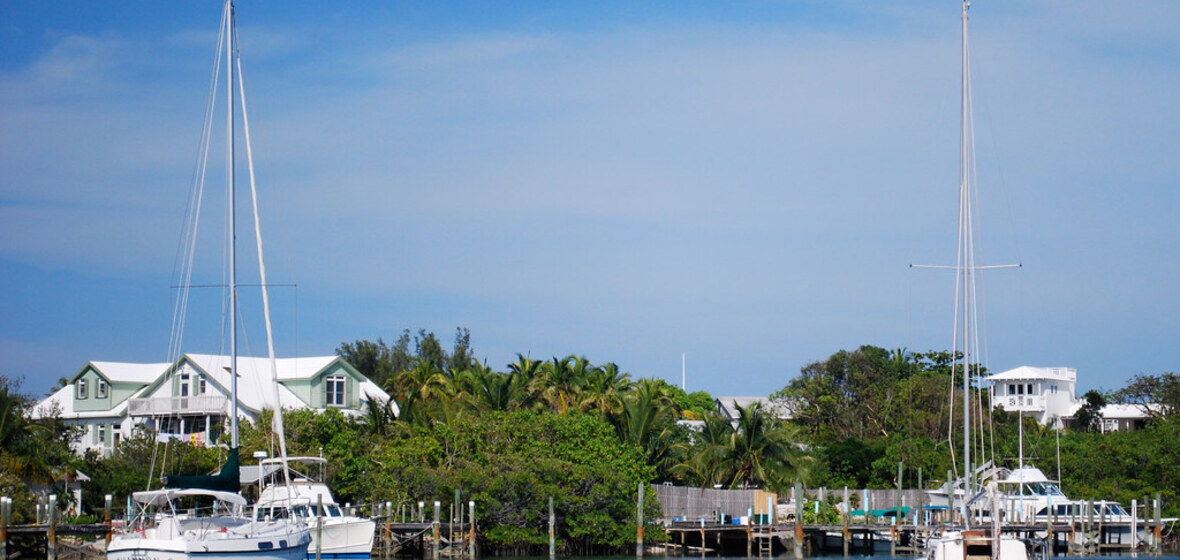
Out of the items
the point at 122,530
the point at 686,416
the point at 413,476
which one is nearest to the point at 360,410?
the point at 413,476

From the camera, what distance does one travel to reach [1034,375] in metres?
97.8

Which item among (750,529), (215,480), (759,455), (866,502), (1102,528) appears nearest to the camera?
(215,480)

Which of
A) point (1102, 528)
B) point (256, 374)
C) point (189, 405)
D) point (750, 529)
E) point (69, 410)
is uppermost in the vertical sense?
point (256, 374)

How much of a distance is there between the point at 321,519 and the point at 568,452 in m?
12.3

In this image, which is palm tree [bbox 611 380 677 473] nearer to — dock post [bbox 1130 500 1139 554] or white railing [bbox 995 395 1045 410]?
dock post [bbox 1130 500 1139 554]

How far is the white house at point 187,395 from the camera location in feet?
223

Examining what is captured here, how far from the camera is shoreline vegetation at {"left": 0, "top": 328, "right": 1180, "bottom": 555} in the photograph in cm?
5197

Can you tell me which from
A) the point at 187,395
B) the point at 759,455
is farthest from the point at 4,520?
the point at 759,455

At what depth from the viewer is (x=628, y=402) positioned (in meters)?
65.2

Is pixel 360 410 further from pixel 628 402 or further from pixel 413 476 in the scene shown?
pixel 413 476

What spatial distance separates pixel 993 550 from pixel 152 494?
23401 millimetres

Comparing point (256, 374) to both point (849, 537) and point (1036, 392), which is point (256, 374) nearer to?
point (849, 537)

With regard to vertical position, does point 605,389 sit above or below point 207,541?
above

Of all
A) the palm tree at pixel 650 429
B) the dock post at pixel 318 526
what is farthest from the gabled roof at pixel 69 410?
the dock post at pixel 318 526
